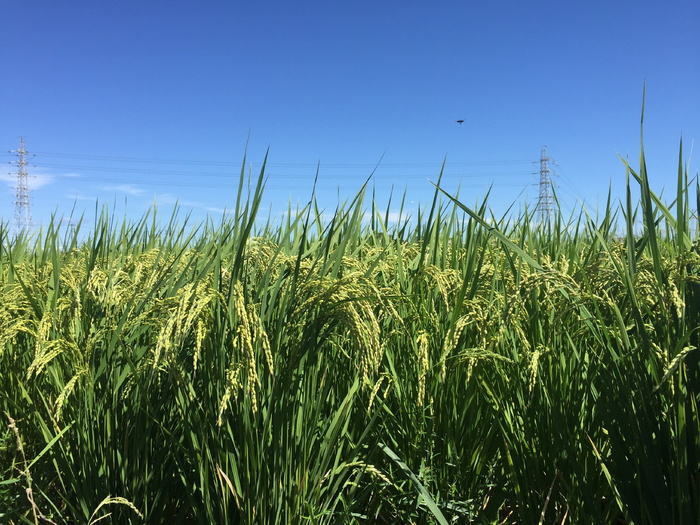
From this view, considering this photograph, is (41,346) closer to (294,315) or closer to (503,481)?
(294,315)

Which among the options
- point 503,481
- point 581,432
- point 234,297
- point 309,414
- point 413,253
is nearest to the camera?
point 234,297

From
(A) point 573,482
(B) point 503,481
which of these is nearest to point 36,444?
(B) point 503,481

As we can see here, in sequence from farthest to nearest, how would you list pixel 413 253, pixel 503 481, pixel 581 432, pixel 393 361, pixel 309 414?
pixel 413 253 → pixel 393 361 → pixel 503 481 → pixel 581 432 → pixel 309 414

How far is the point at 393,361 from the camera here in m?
1.93

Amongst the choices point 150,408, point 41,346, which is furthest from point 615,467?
point 41,346

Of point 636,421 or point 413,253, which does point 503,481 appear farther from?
point 413,253

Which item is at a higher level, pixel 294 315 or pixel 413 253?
pixel 413 253

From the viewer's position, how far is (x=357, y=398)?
1.81 meters

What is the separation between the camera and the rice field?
1226 millimetres

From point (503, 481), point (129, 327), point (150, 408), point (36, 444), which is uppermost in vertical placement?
point (129, 327)

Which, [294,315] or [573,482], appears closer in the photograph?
[294,315]

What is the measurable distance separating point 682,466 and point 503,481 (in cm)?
67

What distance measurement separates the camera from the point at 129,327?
1.59m

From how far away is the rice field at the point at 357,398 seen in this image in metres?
1.23
